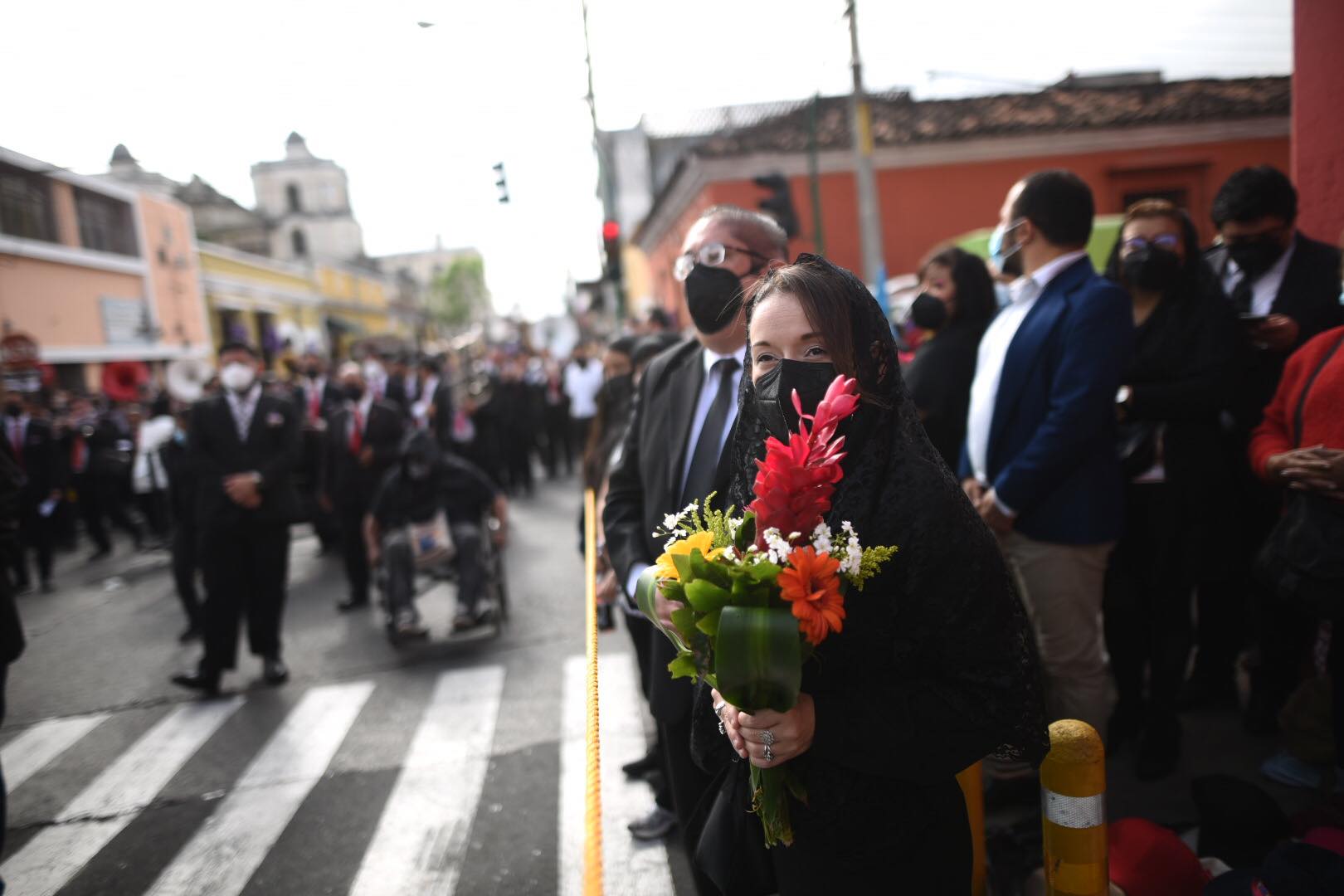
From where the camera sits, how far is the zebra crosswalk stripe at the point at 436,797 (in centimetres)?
347

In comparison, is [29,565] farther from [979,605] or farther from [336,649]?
[979,605]

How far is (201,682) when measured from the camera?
5.74 m

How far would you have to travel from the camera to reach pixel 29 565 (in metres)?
11.8

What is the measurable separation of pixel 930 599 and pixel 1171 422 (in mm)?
2590

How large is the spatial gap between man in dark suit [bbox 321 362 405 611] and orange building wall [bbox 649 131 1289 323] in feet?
38.6

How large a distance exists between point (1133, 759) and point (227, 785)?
4.38 meters

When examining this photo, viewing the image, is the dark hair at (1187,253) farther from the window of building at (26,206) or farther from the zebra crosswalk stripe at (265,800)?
the window of building at (26,206)

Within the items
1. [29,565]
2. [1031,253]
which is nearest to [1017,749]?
[1031,253]

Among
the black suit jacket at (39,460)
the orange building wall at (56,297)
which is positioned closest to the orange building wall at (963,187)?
the black suit jacket at (39,460)

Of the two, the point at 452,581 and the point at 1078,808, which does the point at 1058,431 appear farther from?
the point at 452,581

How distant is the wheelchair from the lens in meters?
6.31

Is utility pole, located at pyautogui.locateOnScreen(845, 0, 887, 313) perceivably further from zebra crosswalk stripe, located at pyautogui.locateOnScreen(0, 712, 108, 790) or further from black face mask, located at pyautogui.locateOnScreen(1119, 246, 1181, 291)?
zebra crosswalk stripe, located at pyautogui.locateOnScreen(0, 712, 108, 790)

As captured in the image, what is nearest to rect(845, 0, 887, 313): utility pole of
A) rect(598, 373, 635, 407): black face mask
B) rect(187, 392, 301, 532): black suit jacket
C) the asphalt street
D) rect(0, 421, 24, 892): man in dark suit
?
rect(598, 373, 635, 407): black face mask

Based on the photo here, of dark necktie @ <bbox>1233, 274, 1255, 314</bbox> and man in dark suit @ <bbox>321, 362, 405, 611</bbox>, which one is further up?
dark necktie @ <bbox>1233, 274, 1255, 314</bbox>
